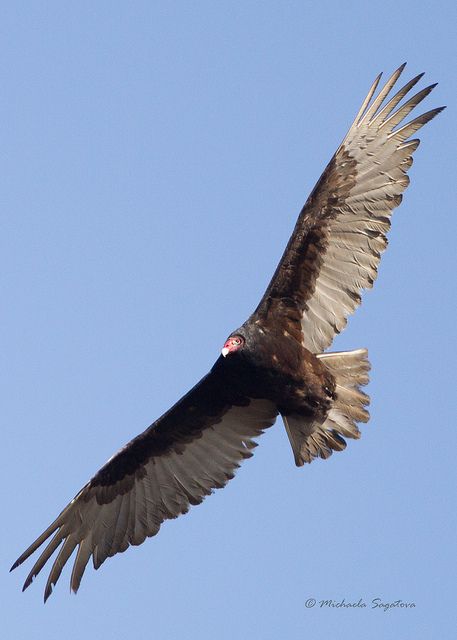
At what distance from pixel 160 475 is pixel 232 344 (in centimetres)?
156

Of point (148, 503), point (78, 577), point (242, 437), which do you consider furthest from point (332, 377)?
point (78, 577)

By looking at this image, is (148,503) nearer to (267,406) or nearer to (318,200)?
(267,406)

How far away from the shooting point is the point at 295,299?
9.19 meters

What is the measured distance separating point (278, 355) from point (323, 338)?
57 centimetres

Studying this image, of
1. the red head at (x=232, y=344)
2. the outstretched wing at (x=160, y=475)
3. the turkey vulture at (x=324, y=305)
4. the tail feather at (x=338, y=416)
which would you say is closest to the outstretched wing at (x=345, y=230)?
the turkey vulture at (x=324, y=305)

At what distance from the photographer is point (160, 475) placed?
31.9ft

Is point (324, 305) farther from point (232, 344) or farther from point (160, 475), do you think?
point (160, 475)

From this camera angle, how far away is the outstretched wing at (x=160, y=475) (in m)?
9.57

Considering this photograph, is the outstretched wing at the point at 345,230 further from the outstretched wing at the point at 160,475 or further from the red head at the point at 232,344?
the outstretched wing at the point at 160,475

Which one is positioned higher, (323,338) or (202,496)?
(323,338)

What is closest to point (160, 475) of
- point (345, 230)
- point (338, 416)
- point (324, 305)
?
point (338, 416)

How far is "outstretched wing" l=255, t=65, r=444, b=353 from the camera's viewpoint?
913cm

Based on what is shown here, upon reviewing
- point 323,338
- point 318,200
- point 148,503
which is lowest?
point 148,503

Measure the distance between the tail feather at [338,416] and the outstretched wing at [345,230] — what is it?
220 millimetres
